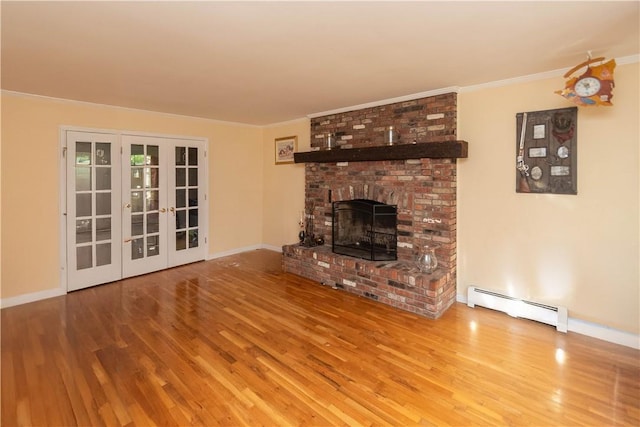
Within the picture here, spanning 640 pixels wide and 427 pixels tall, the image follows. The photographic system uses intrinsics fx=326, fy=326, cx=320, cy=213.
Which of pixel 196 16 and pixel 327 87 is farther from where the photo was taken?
pixel 327 87

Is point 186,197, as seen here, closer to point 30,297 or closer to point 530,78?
point 30,297

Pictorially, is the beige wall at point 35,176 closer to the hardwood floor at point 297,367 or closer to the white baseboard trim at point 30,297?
the white baseboard trim at point 30,297

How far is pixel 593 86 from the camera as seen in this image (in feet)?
8.30

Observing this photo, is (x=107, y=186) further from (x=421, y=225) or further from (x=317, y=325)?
(x=421, y=225)

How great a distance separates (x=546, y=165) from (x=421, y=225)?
133cm

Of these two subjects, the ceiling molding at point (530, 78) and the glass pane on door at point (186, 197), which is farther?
the glass pane on door at point (186, 197)

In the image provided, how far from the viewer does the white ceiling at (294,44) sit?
76.1 inches

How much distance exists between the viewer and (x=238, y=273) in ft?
15.6

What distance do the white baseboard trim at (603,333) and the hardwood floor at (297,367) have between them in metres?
0.08

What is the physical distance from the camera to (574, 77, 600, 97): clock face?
8.28 feet

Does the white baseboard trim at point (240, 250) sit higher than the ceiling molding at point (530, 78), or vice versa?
the ceiling molding at point (530, 78)

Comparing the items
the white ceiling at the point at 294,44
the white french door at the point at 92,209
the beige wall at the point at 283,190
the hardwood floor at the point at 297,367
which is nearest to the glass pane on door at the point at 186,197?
the white french door at the point at 92,209

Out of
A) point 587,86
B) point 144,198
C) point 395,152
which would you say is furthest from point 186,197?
point 587,86

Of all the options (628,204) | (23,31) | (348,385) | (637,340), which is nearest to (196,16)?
(23,31)
